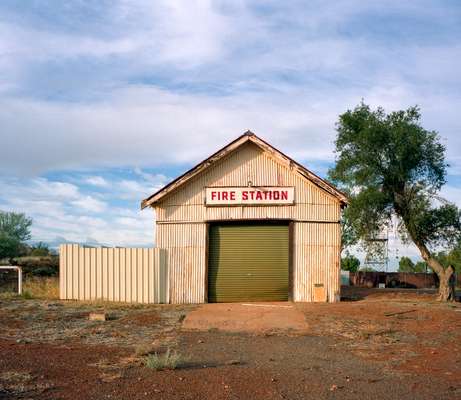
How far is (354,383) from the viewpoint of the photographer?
8680mm

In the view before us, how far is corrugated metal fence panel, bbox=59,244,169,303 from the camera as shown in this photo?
64.7 ft

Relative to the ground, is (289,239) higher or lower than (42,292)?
higher

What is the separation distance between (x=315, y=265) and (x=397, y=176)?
4959mm

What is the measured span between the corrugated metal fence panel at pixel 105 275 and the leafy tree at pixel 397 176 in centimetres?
836

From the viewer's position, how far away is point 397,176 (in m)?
22.1

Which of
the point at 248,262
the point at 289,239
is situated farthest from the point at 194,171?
the point at 289,239

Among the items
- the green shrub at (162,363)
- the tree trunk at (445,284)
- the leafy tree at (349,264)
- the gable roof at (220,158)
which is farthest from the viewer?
the leafy tree at (349,264)

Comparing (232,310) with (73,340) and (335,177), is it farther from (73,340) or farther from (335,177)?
(335,177)

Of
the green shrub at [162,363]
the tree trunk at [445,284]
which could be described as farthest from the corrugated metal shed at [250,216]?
the green shrub at [162,363]

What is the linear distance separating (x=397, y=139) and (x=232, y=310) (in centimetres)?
925

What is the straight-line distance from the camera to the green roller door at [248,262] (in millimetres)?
20422

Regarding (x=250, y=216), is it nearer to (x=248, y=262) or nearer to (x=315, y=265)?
(x=248, y=262)

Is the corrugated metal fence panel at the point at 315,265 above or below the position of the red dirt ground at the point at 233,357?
above

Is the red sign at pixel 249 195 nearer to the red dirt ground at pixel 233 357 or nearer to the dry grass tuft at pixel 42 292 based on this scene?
the red dirt ground at pixel 233 357
